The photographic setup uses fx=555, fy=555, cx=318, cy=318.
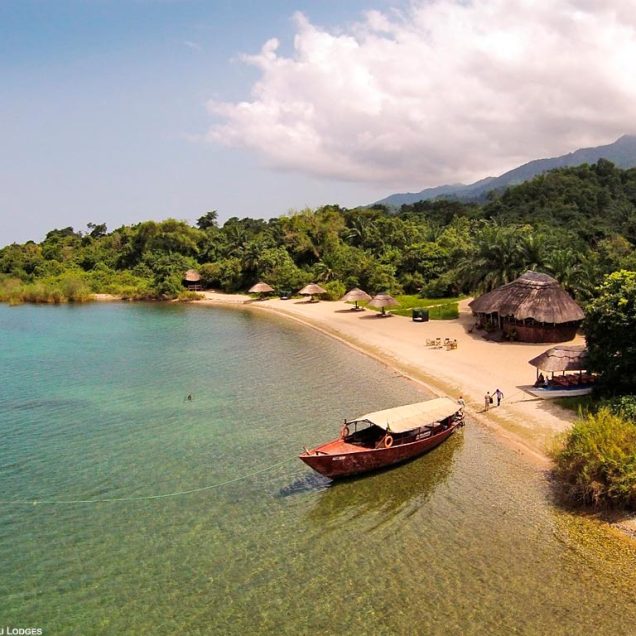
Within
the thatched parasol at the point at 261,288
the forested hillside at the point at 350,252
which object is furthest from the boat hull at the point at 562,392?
the thatched parasol at the point at 261,288

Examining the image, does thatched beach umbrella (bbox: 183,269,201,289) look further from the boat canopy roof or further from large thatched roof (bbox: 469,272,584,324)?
the boat canopy roof

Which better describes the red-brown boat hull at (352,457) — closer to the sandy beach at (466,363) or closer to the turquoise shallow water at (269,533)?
the turquoise shallow water at (269,533)

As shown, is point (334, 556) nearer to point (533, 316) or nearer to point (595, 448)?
point (595, 448)

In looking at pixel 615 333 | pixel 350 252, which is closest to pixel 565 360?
pixel 615 333

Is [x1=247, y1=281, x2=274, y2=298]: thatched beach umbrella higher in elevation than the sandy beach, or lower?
higher

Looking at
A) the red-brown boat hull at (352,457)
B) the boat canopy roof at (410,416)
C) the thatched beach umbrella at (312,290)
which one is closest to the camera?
the red-brown boat hull at (352,457)

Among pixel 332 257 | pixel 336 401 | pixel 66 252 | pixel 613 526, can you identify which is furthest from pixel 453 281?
pixel 66 252

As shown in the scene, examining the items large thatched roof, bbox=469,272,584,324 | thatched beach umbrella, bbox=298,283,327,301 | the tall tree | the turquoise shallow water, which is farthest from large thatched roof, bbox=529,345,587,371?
thatched beach umbrella, bbox=298,283,327,301
